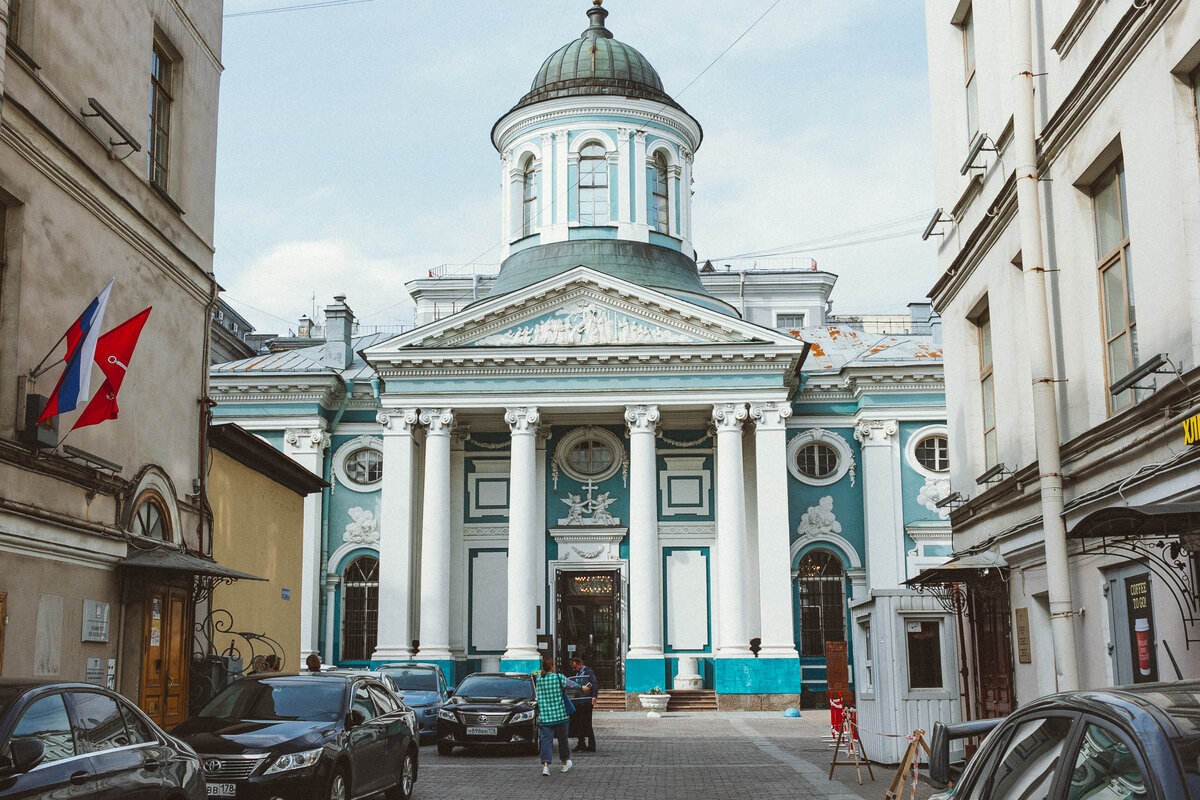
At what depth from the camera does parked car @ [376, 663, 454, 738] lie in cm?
2580

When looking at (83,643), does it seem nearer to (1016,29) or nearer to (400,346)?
(1016,29)

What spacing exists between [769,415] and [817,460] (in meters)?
4.11

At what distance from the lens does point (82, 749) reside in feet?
27.4

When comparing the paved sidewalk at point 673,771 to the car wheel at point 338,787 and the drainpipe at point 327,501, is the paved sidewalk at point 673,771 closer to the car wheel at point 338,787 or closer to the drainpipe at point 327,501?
the car wheel at point 338,787

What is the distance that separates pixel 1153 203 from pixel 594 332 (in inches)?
1078

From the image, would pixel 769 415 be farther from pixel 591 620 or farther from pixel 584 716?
pixel 584 716

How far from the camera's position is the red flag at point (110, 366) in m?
14.4

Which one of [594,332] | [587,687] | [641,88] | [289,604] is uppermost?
[641,88]

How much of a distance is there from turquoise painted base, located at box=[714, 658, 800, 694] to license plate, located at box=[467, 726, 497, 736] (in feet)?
46.5

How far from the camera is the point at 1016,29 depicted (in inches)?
555

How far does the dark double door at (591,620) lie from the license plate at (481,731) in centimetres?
1593

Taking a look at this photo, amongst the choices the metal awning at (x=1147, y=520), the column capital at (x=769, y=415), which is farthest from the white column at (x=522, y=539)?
the metal awning at (x=1147, y=520)

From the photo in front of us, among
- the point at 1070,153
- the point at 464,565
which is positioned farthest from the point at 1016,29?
the point at 464,565

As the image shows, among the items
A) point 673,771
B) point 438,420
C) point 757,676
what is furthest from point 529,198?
point 673,771
